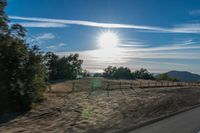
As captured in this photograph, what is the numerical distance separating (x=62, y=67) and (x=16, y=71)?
5265cm

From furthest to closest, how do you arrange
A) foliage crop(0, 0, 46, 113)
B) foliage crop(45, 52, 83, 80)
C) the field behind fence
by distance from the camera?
foliage crop(45, 52, 83, 80), the field behind fence, foliage crop(0, 0, 46, 113)

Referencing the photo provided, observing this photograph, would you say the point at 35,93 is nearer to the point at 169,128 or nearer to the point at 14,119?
the point at 14,119

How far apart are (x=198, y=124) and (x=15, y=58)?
38.2 feet

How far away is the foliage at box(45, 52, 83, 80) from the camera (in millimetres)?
72188

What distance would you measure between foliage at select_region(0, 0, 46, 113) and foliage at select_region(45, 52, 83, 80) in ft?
155

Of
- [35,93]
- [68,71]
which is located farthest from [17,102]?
[68,71]

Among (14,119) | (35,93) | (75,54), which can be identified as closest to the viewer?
(14,119)

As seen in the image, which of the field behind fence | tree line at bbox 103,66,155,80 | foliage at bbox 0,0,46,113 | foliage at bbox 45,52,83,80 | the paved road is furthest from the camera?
tree line at bbox 103,66,155,80

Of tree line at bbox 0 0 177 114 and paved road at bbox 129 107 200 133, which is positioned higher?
tree line at bbox 0 0 177 114

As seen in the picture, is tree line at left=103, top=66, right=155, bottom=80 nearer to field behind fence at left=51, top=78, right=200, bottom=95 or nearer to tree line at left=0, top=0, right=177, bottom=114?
field behind fence at left=51, top=78, right=200, bottom=95

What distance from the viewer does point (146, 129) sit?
1367 centimetres

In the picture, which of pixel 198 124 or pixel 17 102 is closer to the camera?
pixel 198 124

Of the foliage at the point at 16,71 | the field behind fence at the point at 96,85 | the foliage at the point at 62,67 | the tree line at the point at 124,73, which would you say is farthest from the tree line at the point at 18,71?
the tree line at the point at 124,73

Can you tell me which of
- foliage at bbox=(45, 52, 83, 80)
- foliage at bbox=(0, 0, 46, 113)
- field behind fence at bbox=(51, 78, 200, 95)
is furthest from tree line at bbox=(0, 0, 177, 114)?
foliage at bbox=(45, 52, 83, 80)
